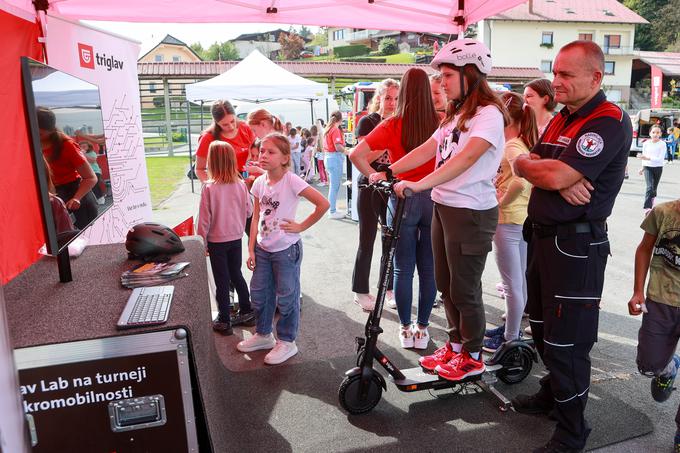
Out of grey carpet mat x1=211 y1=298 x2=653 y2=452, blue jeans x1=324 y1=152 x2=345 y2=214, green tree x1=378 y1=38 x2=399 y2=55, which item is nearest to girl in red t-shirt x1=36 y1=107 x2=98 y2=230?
grey carpet mat x1=211 y1=298 x2=653 y2=452

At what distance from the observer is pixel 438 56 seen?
284 centimetres

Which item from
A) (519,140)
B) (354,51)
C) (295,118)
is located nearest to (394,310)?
(519,140)

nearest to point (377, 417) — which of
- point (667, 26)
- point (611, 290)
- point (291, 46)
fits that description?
point (611, 290)

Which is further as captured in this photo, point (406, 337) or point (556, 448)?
point (406, 337)

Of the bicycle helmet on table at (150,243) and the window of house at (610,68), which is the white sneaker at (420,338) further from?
the window of house at (610,68)

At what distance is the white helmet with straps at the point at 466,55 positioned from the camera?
276cm

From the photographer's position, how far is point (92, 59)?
15.0ft

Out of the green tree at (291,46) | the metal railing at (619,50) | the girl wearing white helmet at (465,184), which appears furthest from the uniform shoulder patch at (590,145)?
the green tree at (291,46)

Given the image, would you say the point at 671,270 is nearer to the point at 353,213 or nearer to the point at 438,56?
the point at 438,56

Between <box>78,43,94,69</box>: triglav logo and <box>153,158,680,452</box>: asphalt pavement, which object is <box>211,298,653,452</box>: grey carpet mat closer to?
<box>153,158,680,452</box>: asphalt pavement

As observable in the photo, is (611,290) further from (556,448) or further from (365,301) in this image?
(556,448)

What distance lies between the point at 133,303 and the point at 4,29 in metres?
2.49

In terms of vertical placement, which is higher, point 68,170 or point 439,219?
point 68,170

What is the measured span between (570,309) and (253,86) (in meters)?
8.94
